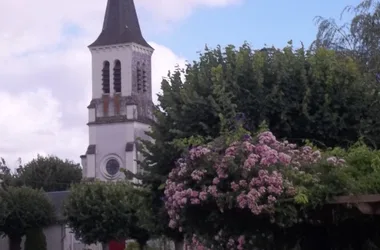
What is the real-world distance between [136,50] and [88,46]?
15.5ft

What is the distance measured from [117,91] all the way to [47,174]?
408 inches

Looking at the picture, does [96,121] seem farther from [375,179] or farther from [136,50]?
[375,179]

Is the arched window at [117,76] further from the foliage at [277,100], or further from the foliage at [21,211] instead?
the foliage at [277,100]

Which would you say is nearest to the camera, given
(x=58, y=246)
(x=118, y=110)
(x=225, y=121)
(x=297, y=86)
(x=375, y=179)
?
(x=375, y=179)

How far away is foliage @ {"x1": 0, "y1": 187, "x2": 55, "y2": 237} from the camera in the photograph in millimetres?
52975

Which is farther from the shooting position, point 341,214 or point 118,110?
point 118,110

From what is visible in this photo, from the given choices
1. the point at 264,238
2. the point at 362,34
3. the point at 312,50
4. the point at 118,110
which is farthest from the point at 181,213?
the point at 118,110

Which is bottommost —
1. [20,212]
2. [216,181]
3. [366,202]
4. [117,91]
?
[366,202]

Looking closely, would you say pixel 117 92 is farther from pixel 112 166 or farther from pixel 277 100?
pixel 277 100

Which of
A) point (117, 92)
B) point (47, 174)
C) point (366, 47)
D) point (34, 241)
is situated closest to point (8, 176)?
point (47, 174)

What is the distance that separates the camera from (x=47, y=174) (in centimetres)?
8569

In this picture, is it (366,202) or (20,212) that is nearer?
(366,202)

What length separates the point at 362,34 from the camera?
884 inches

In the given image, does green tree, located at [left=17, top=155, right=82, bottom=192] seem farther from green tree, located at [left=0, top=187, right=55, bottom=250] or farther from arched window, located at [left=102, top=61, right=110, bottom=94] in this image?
green tree, located at [left=0, top=187, right=55, bottom=250]
